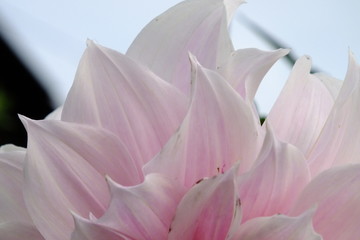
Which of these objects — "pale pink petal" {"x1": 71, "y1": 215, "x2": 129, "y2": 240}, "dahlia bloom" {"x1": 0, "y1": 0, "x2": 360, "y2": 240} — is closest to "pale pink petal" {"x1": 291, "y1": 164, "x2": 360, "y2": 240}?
"dahlia bloom" {"x1": 0, "y1": 0, "x2": 360, "y2": 240}

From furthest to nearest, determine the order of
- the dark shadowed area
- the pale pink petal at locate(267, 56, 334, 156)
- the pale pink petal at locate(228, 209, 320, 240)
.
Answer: the dark shadowed area, the pale pink petal at locate(267, 56, 334, 156), the pale pink petal at locate(228, 209, 320, 240)

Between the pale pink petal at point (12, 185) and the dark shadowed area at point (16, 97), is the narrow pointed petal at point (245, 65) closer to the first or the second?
the pale pink petal at point (12, 185)

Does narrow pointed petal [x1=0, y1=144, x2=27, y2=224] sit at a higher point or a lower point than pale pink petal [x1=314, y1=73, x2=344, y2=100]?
lower

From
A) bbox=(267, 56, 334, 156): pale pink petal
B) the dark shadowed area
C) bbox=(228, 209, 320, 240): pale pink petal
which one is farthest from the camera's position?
the dark shadowed area

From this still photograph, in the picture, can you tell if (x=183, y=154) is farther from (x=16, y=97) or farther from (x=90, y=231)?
(x=16, y=97)

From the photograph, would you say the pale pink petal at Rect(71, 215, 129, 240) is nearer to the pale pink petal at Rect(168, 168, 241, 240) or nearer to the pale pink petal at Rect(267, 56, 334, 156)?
the pale pink petal at Rect(168, 168, 241, 240)

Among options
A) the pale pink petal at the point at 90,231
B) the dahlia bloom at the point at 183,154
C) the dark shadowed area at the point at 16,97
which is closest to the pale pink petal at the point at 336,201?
the dahlia bloom at the point at 183,154
